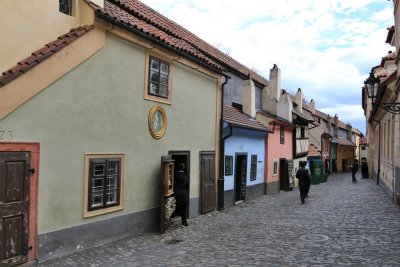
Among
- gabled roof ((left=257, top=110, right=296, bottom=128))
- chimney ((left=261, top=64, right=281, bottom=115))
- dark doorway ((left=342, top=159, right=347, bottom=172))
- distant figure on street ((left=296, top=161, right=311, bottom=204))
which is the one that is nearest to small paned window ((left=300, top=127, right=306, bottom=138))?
gabled roof ((left=257, top=110, right=296, bottom=128))

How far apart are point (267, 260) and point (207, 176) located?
5931mm

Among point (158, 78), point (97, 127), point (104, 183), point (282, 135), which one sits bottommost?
point (104, 183)

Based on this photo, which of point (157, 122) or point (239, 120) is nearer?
point (157, 122)

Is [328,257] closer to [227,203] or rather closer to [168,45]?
[168,45]

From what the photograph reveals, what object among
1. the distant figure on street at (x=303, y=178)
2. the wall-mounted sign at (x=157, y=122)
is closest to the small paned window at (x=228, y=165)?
the distant figure on street at (x=303, y=178)

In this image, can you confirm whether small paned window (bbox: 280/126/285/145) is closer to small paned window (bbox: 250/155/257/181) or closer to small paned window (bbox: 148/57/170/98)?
small paned window (bbox: 250/155/257/181)

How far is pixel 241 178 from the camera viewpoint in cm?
1780

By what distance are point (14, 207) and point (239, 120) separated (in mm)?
11598

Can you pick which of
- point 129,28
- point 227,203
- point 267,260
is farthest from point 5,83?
point 227,203

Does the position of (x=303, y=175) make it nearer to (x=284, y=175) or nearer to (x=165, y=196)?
(x=284, y=175)

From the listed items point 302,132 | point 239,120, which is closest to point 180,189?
point 239,120

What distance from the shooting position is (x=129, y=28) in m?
9.16

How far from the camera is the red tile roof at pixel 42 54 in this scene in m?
6.61

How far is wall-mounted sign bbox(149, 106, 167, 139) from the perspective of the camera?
34.0 feet
